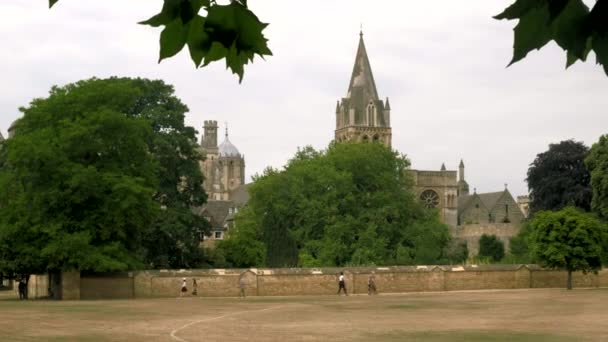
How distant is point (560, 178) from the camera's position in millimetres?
80562

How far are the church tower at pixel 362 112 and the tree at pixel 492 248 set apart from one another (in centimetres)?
3672

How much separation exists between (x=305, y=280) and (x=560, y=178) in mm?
34481

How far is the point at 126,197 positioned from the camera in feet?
150

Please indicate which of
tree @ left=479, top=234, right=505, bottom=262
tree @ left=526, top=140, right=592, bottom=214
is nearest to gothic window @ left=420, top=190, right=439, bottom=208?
tree @ left=479, top=234, right=505, bottom=262

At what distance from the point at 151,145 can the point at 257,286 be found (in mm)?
10671

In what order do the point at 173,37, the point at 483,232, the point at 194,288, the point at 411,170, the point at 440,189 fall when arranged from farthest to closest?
the point at 440,189, the point at 411,170, the point at 483,232, the point at 194,288, the point at 173,37

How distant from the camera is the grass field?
23.0m

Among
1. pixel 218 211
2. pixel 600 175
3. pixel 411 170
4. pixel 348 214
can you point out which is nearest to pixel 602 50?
pixel 600 175

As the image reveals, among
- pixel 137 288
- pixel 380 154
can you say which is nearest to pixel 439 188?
pixel 380 154

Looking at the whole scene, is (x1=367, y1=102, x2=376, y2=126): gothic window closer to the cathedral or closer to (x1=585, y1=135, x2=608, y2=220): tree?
the cathedral

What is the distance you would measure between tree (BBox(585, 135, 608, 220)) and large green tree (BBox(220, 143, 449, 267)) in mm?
11028

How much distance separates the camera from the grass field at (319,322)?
23.0 m

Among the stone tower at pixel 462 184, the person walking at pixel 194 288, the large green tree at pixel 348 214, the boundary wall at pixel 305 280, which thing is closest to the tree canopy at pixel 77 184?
the boundary wall at pixel 305 280

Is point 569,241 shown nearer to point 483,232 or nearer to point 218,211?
point 483,232
